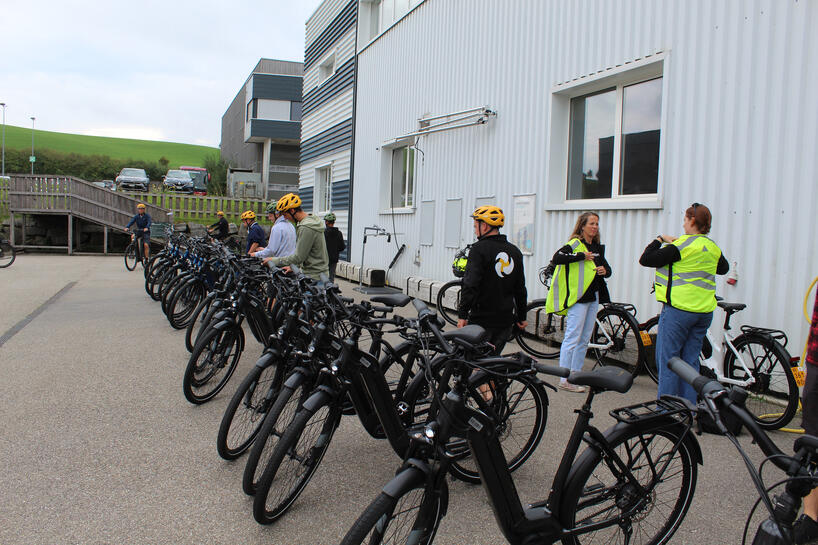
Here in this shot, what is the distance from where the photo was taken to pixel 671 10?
6.47m

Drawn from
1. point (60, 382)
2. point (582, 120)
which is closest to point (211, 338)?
point (60, 382)

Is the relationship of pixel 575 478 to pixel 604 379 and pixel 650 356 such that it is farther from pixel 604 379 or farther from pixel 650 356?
pixel 650 356

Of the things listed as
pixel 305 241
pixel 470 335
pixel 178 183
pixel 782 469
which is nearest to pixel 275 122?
pixel 178 183

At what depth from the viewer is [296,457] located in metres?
3.10

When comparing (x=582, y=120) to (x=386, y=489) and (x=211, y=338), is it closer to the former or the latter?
(x=211, y=338)

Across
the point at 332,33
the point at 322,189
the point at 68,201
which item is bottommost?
the point at 68,201

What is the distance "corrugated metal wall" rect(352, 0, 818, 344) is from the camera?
532 cm

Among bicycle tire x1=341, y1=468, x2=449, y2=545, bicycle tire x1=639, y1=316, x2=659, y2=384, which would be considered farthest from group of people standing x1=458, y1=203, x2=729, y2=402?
bicycle tire x1=341, y1=468, x2=449, y2=545

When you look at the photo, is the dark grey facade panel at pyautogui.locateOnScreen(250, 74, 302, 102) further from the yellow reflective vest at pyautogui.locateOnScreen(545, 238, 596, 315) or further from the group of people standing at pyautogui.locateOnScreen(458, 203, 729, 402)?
the group of people standing at pyautogui.locateOnScreen(458, 203, 729, 402)

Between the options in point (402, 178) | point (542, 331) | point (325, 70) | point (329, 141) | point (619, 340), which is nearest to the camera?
point (619, 340)

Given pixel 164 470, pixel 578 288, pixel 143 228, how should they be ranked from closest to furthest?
pixel 164 470
pixel 578 288
pixel 143 228

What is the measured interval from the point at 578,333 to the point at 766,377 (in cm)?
157

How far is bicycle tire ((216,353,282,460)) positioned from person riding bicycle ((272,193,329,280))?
254 centimetres

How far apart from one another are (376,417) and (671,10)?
18.8 feet
